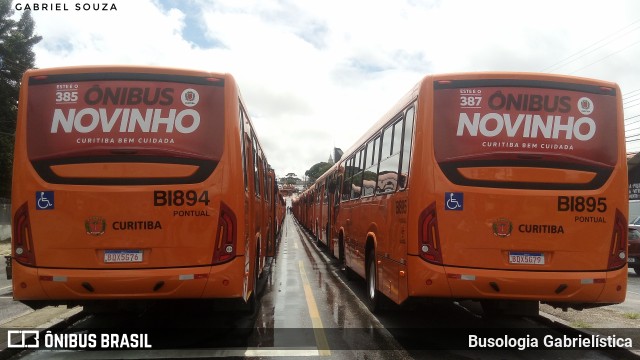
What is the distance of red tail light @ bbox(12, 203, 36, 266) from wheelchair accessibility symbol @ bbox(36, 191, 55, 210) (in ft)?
0.48

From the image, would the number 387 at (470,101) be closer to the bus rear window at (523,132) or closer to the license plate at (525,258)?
the bus rear window at (523,132)

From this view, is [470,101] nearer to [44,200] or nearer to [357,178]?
[357,178]

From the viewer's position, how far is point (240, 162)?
242 inches

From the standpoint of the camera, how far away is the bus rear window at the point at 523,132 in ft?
19.7

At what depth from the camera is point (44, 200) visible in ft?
19.1

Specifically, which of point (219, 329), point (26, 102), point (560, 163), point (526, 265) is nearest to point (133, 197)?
point (26, 102)

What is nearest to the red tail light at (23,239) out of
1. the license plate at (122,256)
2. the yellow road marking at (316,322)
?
the license plate at (122,256)

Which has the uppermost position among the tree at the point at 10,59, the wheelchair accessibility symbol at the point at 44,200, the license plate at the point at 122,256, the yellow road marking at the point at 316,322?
the tree at the point at 10,59

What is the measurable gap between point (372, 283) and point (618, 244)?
385cm

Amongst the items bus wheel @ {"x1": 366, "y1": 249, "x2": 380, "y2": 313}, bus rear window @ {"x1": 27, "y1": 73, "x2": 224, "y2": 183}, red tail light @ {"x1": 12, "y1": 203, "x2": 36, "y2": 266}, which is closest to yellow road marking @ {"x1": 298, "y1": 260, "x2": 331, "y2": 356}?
bus wheel @ {"x1": 366, "y1": 249, "x2": 380, "y2": 313}

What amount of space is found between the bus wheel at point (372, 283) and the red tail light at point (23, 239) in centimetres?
478

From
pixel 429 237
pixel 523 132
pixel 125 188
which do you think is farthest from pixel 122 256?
pixel 523 132

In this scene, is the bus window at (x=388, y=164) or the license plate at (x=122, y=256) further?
the bus window at (x=388, y=164)

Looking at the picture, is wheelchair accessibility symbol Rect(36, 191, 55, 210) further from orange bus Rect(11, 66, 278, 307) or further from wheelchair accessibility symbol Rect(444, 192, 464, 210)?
wheelchair accessibility symbol Rect(444, 192, 464, 210)
